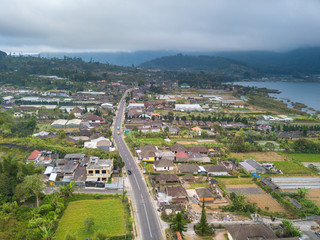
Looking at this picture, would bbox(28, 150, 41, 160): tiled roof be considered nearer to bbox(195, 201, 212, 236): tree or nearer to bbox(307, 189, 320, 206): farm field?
bbox(195, 201, 212, 236): tree

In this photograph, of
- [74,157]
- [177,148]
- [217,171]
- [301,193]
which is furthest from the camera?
[177,148]

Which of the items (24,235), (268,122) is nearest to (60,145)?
(24,235)

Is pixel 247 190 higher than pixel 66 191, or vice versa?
pixel 66 191

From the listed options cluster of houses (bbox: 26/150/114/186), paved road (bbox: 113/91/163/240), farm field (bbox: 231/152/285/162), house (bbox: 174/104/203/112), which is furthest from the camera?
house (bbox: 174/104/203/112)

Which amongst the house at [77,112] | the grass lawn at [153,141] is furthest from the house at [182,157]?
the house at [77,112]

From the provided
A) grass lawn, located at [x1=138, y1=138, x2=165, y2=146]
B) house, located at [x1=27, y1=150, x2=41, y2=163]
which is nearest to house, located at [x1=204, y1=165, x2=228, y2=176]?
grass lawn, located at [x1=138, y1=138, x2=165, y2=146]

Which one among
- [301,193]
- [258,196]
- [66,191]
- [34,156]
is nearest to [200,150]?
[258,196]

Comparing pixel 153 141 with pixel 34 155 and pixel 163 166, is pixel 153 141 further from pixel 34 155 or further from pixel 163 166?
pixel 34 155
